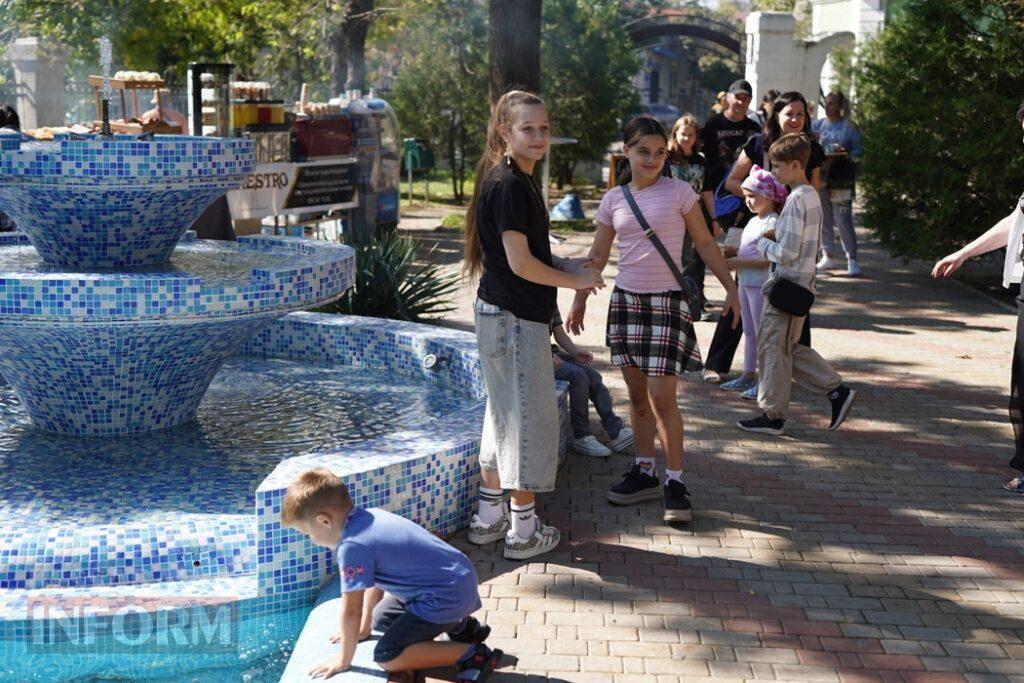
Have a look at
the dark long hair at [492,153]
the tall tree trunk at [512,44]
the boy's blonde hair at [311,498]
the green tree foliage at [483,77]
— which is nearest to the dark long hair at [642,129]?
the dark long hair at [492,153]

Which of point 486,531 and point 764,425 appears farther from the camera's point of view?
point 764,425

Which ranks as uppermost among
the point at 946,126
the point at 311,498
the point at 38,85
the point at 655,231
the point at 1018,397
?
the point at 38,85

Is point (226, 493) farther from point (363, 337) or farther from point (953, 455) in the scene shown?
point (953, 455)

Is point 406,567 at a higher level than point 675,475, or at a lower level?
higher

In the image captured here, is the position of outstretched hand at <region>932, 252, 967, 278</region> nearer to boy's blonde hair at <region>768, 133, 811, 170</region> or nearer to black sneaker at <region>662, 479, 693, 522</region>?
boy's blonde hair at <region>768, 133, 811, 170</region>

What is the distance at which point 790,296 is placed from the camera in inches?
274

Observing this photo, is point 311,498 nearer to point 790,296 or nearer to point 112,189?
point 112,189

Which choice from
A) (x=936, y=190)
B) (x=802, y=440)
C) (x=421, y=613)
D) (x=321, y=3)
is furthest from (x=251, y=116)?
(x=421, y=613)

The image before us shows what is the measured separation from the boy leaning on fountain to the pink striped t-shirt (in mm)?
2094

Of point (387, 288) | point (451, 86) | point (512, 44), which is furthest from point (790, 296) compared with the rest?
point (451, 86)

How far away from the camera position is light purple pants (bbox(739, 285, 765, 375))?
26.2 ft

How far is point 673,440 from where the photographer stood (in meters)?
5.68

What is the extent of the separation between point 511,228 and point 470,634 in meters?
1.63

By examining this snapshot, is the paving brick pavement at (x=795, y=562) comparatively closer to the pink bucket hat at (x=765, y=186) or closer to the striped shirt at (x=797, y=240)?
the striped shirt at (x=797, y=240)
